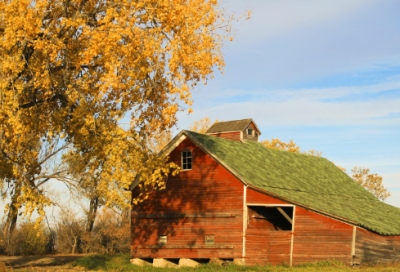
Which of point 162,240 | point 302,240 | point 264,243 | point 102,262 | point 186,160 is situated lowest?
point 102,262

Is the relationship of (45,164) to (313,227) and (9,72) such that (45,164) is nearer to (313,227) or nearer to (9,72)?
(9,72)

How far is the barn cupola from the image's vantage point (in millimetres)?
33125

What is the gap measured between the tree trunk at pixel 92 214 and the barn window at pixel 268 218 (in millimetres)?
20578

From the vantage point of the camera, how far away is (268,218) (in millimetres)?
25156

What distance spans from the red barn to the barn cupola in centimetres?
443

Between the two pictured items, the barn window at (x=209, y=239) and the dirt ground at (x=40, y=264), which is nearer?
the dirt ground at (x=40, y=264)

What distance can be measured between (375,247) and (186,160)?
11475 millimetres

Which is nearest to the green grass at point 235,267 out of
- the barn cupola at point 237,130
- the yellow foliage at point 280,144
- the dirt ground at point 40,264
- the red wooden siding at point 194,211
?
the dirt ground at point 40,264

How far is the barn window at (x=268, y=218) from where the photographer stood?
23.8m

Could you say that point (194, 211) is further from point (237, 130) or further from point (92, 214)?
point (92, 214)

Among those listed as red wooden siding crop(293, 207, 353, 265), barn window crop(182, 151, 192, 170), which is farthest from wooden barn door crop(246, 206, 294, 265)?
barn window crop(182, 151, 192, 170)

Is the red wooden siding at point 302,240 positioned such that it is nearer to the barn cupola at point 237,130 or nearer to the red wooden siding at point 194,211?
the red wooden siding at point 194,211

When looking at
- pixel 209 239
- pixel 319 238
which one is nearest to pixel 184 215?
pixel 209 239

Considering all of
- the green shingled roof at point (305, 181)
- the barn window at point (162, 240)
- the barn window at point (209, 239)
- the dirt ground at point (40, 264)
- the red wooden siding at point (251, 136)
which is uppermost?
the red wooden siding at point (251, 136)
